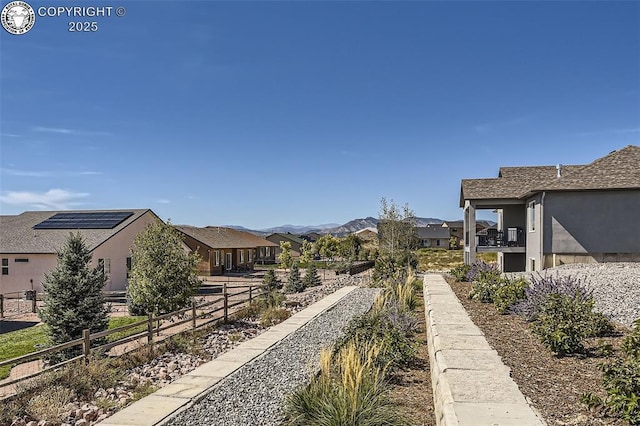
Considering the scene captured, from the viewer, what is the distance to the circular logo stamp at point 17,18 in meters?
11.5

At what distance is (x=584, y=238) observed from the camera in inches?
722

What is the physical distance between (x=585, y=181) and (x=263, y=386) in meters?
16.7

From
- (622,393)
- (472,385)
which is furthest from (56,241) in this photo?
(622,393)

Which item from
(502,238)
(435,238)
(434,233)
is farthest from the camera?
(434,233)

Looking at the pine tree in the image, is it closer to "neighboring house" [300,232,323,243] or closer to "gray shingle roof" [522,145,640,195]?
"gray shingle roof" [522,145,640,195]

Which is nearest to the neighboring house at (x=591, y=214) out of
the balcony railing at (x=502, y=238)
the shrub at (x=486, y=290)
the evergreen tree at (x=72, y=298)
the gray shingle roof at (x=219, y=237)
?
the balcony railing at (x=502, y=238)

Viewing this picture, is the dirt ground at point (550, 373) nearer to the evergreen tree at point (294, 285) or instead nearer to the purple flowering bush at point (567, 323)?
the purple flowering bush at point (567, 323)

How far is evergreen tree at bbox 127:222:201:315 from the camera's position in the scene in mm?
12391

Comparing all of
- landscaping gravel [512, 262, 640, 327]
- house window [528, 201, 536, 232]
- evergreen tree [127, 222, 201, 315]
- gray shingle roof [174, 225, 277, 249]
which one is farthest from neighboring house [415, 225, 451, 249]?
evergreen tree [127, 222, 201, 315]

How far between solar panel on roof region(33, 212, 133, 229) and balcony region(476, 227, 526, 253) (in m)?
19.1

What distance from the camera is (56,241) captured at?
75.8 ft

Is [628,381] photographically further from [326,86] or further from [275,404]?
[326,86]

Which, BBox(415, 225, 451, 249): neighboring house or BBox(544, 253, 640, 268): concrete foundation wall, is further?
BBox(415, 225, 451, 249): neighboring house

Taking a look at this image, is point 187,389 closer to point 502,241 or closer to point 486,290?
point 486,290
